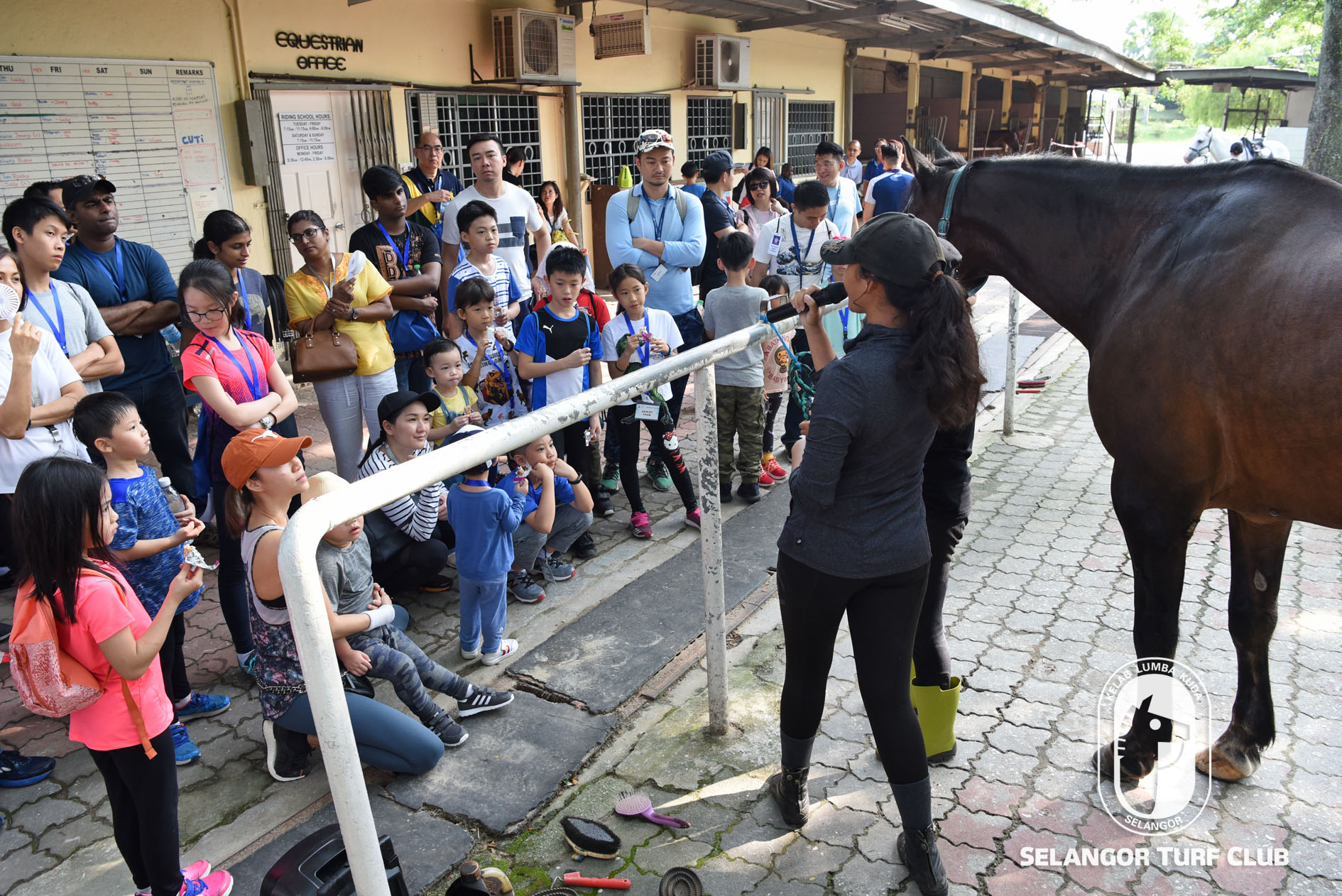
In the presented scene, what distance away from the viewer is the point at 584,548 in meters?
5.05

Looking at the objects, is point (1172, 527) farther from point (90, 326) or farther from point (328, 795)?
point (90, 326)

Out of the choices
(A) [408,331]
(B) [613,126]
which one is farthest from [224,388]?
(B) [613,126]

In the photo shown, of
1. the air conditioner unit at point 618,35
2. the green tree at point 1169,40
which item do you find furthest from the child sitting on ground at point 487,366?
the green tree at point 1169,40

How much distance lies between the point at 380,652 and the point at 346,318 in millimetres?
2343

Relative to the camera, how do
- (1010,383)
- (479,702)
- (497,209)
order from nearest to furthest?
1. (479,702)
2. (497,209)
3. (1010,383)

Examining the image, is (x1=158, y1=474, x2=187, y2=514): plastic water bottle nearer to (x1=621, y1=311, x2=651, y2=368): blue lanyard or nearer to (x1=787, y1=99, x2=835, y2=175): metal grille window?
(x1=621, y1=311, x2=651, y2=368): blue lanyard

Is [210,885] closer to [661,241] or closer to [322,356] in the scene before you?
[322,356]

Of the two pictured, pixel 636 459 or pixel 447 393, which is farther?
pixel 636 459

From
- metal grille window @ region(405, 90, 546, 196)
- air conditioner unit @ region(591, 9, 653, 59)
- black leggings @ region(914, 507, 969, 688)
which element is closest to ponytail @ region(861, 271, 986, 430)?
black leggings @ region(914, 507, 969, 688)

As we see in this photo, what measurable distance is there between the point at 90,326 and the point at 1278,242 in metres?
4.66

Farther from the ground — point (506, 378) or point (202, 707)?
point (506, 378)

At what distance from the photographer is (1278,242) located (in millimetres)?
2814

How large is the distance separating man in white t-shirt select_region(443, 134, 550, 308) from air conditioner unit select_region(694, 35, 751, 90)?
24.9 ft

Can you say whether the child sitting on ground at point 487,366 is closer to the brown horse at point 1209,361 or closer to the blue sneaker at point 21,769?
the blue sneaker at point 21,769
